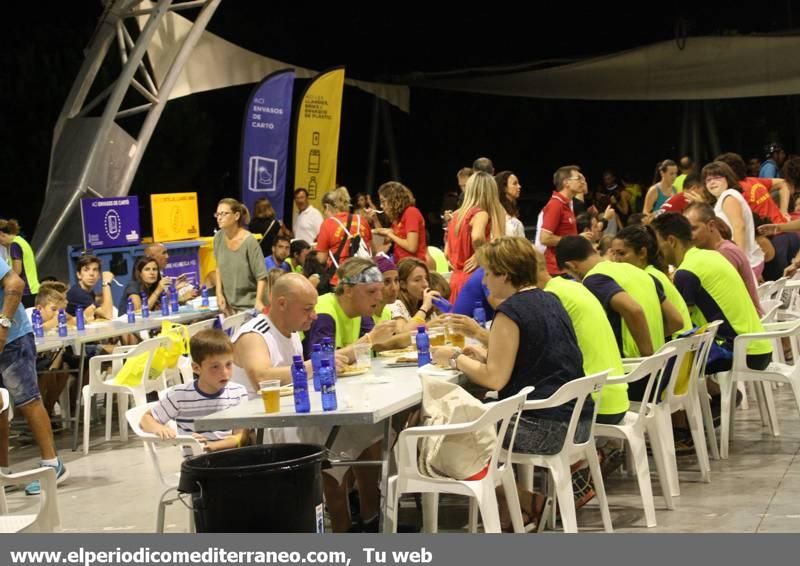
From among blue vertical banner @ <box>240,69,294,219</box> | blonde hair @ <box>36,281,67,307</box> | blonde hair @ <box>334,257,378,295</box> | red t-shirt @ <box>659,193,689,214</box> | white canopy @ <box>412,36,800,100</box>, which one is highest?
white canopy @ <box>412,36,800,100</box>

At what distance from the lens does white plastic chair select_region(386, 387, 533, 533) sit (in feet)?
14.2

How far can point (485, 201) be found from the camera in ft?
26.3

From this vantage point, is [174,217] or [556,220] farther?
[174,217]

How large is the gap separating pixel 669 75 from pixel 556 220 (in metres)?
10.6

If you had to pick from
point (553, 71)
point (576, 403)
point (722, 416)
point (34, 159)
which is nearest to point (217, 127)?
point (34, 159)

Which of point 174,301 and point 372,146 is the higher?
point 372,146

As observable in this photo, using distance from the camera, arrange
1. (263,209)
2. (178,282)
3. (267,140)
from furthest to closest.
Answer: (267,140) → (263,209) → (178,282)

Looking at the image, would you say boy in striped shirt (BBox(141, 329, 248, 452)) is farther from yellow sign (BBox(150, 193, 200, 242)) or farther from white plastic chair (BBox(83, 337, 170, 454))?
yellow sign (BBox(150, 193, 200, 242))

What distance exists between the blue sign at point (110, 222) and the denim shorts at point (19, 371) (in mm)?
5063

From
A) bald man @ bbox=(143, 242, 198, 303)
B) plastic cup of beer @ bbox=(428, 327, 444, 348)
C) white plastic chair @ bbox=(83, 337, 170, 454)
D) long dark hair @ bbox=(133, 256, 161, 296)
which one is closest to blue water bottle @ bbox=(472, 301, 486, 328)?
plastic cup of beer @ bbox=(428, 327, 444, 348)

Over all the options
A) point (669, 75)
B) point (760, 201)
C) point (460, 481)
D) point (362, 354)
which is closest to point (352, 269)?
point (362, 354)

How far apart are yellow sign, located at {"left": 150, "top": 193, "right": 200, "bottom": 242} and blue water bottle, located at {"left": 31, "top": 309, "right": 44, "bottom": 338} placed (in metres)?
4.00

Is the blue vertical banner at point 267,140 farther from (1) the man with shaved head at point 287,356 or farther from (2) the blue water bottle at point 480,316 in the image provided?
(1) the man with shaved head at point 287,356

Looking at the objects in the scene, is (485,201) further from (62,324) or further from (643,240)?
(62,324)
